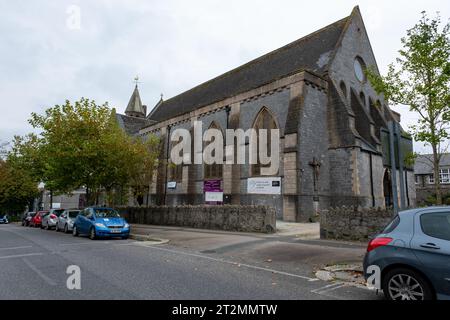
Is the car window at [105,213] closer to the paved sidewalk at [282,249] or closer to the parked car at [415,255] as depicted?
the paved sidewalk at [282,249]

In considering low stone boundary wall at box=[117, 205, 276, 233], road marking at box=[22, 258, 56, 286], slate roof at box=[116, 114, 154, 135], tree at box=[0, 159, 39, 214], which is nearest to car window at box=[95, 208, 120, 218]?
low stone boundary wall at box=[117, 205, 276, 233]

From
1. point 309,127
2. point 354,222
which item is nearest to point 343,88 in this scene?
point 309,127

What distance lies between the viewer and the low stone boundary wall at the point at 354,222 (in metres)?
10.8

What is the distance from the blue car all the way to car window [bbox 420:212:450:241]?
12.1 meters

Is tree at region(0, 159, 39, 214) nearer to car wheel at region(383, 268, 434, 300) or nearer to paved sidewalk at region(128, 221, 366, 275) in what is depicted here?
paved sidewalk at region(128, 221, 366, 275)

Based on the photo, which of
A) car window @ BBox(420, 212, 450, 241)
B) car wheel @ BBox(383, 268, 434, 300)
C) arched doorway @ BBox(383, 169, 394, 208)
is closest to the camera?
car wheel @ BBox(383, 268, 434, 300)

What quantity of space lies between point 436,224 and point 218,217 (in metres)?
12.9

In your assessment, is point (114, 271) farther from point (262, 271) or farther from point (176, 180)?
point (176, 180)

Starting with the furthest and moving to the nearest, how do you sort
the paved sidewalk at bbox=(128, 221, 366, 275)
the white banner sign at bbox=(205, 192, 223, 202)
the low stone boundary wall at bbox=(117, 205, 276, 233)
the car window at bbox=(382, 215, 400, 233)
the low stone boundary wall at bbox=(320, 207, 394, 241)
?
the white banner sign at bbox=(205, 192, 223, 202) < the low stone boundary wall at bbox=(117, 205, 276, 233) < the low stone boundary wall at bbox=(320, 207, 394, 241) < the paved sidewalk at bbox=(128, 221, 366, 275) < the car window at bbox=(382, 215, 400, 233)

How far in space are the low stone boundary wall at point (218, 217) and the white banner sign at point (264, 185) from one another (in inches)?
216

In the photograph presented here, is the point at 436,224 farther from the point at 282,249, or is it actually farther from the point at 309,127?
the point at 309,127

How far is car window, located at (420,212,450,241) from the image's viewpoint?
14.3 feet

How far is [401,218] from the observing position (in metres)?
4.86

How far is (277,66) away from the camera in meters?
27.2
